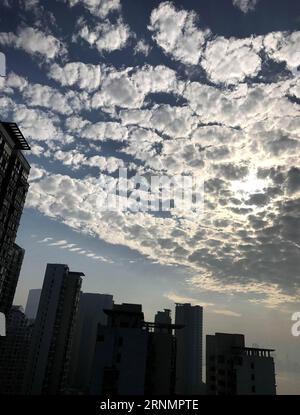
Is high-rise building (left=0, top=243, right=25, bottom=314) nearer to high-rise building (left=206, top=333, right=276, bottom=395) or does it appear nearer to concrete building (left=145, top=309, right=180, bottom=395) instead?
concrete building (left=145, top=309, right=180, bottom=395)

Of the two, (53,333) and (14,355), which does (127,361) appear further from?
(14,355)

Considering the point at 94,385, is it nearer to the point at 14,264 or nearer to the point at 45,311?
the point at 45,311

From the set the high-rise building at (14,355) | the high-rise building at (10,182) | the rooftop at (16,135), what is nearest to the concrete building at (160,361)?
the high-rise building at (10,182)

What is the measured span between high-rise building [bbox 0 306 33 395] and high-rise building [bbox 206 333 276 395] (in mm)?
97879

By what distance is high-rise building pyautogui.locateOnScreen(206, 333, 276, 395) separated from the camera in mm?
72750

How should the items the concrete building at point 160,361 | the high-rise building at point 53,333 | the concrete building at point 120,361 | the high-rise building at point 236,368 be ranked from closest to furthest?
1. the concrete building at point 120,361
2. the concrete building at point 160,361
3. the high-rise building at point 236,368
4. the high-rise building at point 53,333

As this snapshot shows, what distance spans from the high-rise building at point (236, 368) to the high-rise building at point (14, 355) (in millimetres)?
97879

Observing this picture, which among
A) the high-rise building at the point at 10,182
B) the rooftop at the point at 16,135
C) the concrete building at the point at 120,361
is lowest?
the concrete building at the point at 120,361

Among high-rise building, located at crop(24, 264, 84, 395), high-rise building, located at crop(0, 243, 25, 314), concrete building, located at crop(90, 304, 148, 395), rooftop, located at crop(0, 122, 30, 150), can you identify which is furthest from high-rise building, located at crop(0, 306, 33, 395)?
rooftop, located at crop(0, 122, 30, 150)

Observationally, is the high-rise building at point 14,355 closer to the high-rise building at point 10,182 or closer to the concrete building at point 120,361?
the high-rise building at point 10,182

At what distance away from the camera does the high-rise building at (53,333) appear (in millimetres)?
121062

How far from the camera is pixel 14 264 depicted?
145125 millimetres

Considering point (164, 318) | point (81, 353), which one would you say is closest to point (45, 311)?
point (164, 318)
